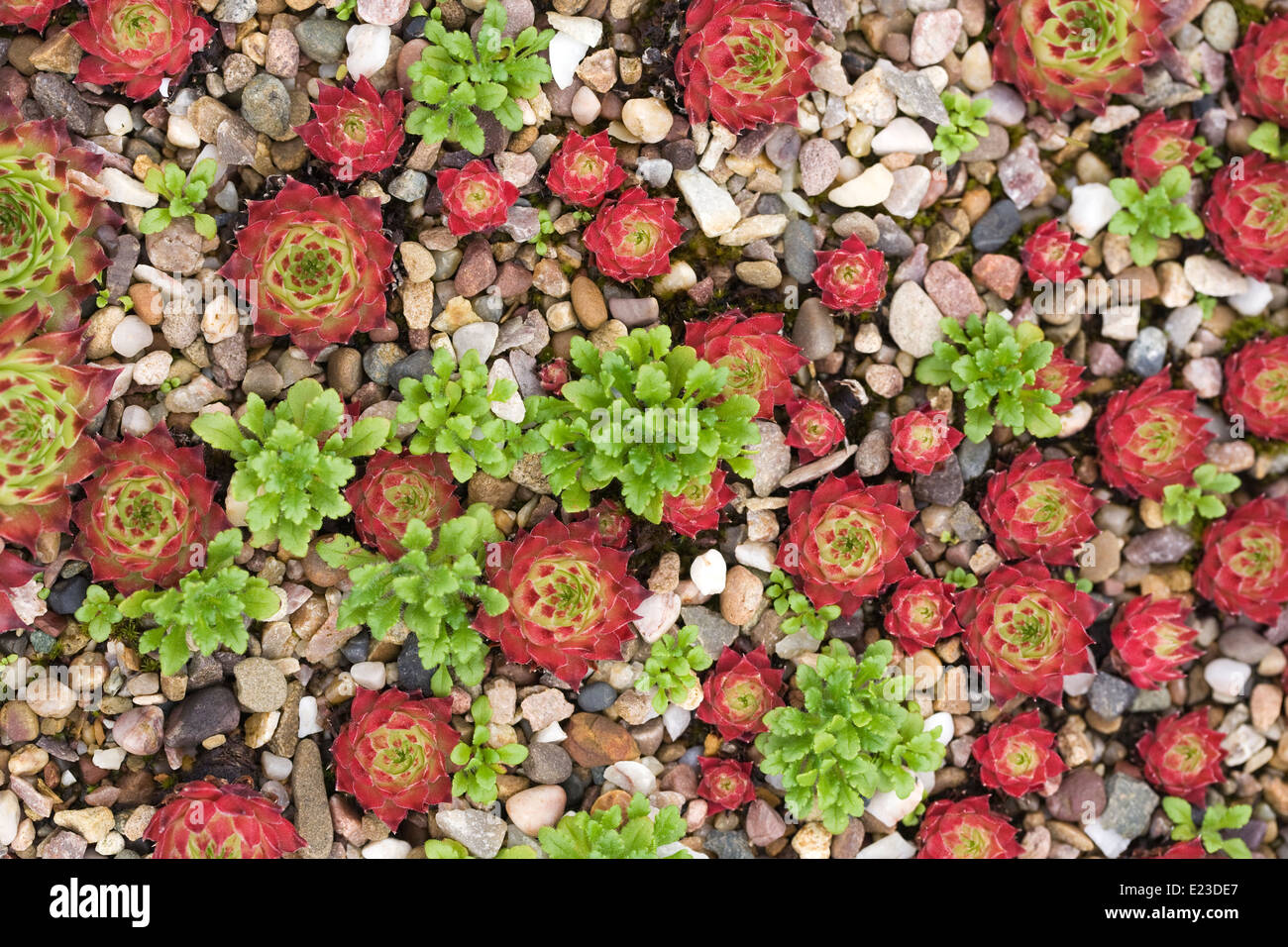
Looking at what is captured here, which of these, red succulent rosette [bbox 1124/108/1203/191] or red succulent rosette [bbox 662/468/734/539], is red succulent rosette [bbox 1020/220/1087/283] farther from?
red succulent rosette [bbox 662/468/734/539]

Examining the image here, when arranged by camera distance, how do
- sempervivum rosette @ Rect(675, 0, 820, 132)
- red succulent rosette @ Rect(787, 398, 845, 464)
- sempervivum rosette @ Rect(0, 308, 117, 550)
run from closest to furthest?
1. sempervivum rosette @ Rect(0, 308, 117, 550)
2. sempervivum rosette @ Rect(675, 0, 820, 132)
3. red succulent rosette @ Rect(787, 398, 845, 464)

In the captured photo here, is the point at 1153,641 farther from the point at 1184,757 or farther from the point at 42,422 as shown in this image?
the point at 42,422

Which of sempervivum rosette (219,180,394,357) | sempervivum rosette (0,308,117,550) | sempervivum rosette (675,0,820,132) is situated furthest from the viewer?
sempervivum rosette (675,0,820,132)

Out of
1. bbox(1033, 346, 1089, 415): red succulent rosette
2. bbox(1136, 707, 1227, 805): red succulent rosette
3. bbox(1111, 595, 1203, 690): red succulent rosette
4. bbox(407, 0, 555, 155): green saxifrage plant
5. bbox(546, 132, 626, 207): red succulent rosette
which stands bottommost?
bbox(1136, 707, 1227, 805): red succulent rosette

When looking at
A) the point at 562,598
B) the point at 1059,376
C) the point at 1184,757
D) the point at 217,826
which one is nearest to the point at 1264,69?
the point at 1059,376

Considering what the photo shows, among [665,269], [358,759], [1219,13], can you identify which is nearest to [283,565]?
[358,759]

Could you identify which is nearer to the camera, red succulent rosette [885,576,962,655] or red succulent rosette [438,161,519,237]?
red succulent rosette [438,161,519,237]

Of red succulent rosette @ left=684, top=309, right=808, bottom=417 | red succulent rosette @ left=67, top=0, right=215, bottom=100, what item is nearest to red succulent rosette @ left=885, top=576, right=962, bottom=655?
red succulent rosette @ left=684, top=309, right=808, bottom=417
